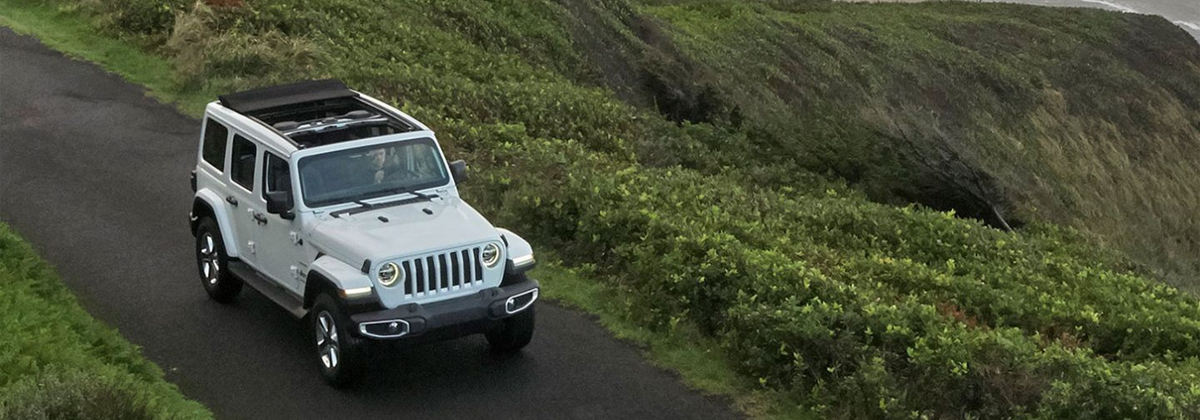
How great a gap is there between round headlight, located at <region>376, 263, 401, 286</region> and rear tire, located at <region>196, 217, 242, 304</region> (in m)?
2.59

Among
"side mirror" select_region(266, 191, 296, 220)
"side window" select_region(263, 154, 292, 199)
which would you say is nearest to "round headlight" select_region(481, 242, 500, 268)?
"side mirror" select_region(266, 191, 296, 220)

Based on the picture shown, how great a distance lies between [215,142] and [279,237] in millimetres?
1648

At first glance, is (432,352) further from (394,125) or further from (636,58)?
(636,58)

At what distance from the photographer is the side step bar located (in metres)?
11.0

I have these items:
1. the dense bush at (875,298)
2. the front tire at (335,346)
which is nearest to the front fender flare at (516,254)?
the front tire at (335,346)

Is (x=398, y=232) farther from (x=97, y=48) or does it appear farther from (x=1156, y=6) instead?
(x=1156, y=6)

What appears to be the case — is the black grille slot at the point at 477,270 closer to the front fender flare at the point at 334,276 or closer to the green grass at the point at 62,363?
the front fender flare at the point at 334,276

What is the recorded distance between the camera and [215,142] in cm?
1221

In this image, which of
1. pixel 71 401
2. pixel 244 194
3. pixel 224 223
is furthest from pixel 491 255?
pixel 71 401

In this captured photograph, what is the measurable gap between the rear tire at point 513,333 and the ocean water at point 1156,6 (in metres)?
72.7

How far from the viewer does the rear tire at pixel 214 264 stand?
39.7 feet

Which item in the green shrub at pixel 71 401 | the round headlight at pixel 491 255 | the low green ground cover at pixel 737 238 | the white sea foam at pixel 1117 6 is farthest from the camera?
the white sea foam at pixel 1117 6

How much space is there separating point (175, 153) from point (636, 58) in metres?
17.8

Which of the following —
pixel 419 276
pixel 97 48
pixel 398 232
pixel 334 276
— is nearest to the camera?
pixel 334 276
